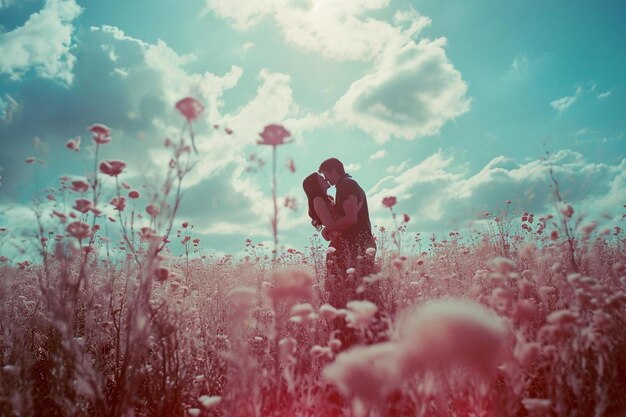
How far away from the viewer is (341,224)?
14.4 ft

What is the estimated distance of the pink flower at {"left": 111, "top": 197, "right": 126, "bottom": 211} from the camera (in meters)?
2.28

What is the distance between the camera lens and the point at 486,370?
87 centimetres

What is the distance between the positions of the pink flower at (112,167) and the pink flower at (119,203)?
155 mm

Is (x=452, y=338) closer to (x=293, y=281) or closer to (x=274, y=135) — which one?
(x=293, y=281)

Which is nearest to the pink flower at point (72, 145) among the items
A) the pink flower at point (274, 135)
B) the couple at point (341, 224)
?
the pink flower at point (274, 135)

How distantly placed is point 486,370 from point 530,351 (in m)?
0.58

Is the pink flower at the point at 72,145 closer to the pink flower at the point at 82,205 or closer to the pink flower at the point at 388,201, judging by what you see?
the pink flower at the point at 82,205

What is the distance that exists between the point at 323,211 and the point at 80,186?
2.81 meters

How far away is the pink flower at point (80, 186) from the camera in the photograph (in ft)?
7.37

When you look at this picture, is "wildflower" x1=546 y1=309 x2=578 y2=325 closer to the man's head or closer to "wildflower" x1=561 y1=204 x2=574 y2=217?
"wildflower" x1=561 y1=204 x2=574 y2=217

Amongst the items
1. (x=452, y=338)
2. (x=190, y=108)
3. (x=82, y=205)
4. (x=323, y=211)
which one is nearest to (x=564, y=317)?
(x=452, y=338)

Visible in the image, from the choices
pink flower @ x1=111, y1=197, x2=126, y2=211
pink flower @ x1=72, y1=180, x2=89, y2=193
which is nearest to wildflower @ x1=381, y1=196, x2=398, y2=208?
pink flower @ x1=111, y1=197, x2=126, y2=211

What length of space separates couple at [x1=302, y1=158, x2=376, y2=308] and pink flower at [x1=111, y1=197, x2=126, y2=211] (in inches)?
89.9

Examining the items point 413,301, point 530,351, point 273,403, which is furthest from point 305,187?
point 530,351
